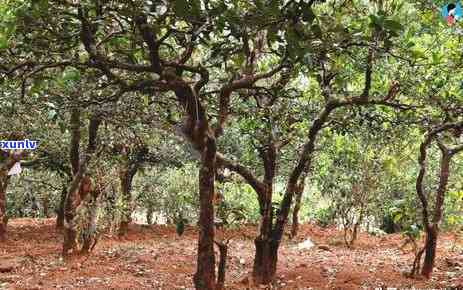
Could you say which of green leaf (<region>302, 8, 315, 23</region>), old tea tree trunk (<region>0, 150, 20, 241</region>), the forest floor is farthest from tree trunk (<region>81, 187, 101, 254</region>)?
green leaf (<region>302, 8, 315, 23</region>)

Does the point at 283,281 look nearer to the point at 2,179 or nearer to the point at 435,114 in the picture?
the point at 435,114

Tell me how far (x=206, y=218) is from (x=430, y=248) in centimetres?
449

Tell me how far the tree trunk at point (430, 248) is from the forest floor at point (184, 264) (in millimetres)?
169

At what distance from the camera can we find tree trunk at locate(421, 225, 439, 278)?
8822 millimetres

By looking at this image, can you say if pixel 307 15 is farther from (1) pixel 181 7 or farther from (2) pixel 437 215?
(2) pixel 437 215

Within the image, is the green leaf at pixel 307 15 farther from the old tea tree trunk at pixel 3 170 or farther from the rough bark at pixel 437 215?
the old tea tree trunk at pixel 3 170

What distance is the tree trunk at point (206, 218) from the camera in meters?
6.02

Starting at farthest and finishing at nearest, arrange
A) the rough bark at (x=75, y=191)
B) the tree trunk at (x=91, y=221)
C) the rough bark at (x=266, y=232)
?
the tree trunk at (x=91, y=221)
the rough bark at (x=75, y=191)
the rough bark at (x=266, y=232)

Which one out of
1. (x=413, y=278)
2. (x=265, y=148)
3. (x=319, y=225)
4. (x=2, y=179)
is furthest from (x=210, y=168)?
(x=319, y=225)

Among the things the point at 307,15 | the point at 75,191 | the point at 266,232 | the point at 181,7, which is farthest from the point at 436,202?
the point at 181,7

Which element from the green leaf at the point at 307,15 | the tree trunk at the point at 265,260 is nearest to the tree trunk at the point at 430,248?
the tree trunk at the point at 265,260

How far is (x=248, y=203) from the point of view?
16781 mm

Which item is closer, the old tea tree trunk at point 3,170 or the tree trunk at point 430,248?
the tree trunk at point 430,248

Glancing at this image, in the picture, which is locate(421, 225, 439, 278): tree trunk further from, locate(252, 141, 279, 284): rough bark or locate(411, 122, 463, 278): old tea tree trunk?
locate(252, 141, 279, 284): rough bark
